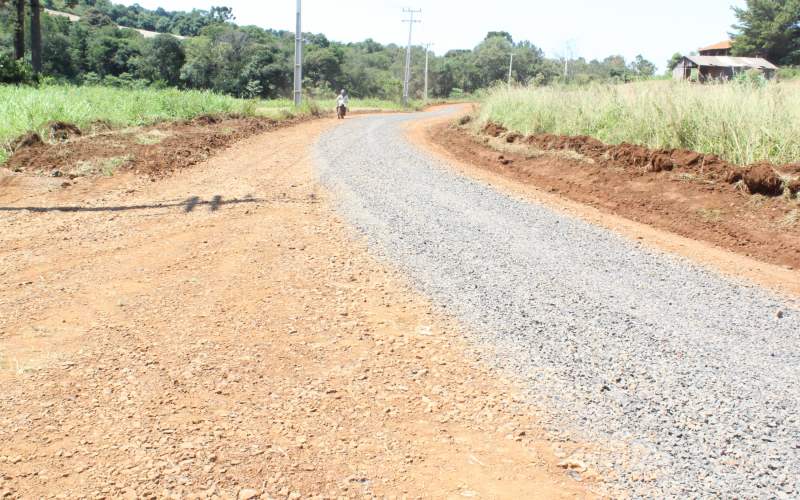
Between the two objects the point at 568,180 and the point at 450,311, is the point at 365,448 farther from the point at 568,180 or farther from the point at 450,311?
the point at 568,180

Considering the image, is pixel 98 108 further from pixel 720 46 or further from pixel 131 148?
pixel 720 46

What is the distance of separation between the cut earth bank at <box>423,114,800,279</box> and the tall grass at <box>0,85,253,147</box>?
9.67 m

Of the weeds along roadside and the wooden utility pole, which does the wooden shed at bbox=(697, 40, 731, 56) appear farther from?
the wooden utility pole

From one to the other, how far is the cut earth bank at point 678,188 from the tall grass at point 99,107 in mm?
9675

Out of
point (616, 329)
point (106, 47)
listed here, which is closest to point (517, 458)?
point (616, 329)

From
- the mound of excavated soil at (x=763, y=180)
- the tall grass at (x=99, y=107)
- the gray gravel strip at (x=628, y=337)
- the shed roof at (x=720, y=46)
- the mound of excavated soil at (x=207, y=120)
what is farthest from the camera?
the shed roof at (x=720, y=46)

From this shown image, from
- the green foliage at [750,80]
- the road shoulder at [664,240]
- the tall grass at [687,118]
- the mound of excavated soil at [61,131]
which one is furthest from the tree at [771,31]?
the mound of excavated soil at [61,131]

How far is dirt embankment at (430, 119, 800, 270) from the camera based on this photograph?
740 centimetres

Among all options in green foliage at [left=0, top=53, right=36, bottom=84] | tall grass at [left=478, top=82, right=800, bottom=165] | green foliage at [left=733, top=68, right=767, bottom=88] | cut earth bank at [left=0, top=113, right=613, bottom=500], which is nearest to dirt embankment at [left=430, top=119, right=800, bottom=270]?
tall grass at [left=478, top=82, right=800, bottom=165]

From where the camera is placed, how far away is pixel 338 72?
2547 inches

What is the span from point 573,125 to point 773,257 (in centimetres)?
787

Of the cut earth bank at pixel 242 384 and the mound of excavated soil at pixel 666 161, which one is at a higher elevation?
the mound of excavated soil at pixel 666 161

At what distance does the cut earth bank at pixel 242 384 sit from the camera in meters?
2.93

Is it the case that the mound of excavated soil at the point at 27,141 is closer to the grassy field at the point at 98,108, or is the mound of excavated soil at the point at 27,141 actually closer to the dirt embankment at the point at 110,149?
the dirt embankment at the point at 110,149
